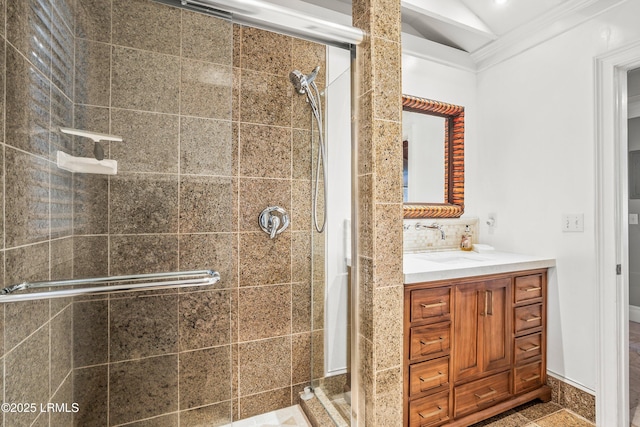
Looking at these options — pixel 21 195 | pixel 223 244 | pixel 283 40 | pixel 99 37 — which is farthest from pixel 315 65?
pixel 21 195

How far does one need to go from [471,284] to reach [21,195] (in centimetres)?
186

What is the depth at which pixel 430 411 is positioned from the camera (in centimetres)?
→ 151

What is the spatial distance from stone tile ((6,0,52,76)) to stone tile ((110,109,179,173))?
0.70 feet

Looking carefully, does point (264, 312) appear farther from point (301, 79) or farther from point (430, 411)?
point (301, 79)

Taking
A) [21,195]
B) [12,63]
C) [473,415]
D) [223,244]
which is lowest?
[473,415]

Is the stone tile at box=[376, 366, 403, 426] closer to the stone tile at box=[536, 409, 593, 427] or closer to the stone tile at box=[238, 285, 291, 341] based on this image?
the stone tile at box=[238, 285, 291, 341]

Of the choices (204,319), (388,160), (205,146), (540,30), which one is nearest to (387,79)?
(388,160)

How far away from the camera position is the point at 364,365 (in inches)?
47.2

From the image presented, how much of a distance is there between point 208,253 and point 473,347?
1441 millimetres

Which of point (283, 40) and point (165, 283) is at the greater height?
point (283, 40)

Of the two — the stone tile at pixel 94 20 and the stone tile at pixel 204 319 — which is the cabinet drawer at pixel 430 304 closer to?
the stone tile at pixel 204 319

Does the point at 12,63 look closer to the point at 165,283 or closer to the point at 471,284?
the point at 165,283

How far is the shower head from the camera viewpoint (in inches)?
63.7

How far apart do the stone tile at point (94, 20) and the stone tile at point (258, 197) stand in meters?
0.79
